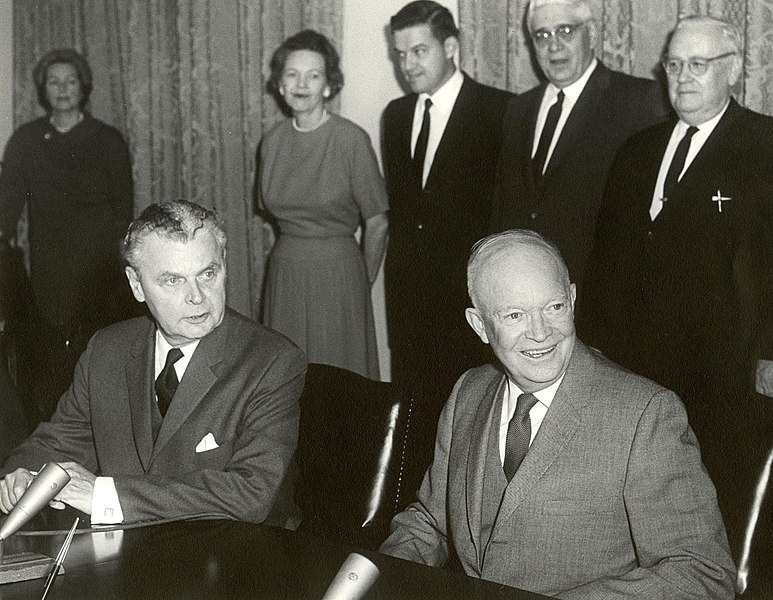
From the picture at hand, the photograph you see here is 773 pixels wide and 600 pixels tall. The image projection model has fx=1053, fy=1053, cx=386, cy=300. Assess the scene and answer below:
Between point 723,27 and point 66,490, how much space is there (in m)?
2.58

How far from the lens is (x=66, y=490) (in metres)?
2.37

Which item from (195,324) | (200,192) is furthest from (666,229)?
(200,192)

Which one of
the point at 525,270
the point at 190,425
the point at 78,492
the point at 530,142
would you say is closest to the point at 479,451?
the point at 525,270

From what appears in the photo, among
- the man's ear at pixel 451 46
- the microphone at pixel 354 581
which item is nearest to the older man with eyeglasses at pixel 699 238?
the man's ear at pixel 451 46

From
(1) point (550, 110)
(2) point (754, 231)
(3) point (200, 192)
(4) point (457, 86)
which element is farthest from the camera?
(3) point (200, 192)

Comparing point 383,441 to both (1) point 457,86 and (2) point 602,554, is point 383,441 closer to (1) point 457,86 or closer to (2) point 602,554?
(2) point 602,554

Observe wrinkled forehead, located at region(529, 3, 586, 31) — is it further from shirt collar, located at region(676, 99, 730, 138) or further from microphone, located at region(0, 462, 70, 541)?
microphone, located at region(0, 462, 70, 541)

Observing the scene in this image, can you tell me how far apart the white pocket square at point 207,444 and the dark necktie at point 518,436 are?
787 mm

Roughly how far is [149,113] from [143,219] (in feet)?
12.5

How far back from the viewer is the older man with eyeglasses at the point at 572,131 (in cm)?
391

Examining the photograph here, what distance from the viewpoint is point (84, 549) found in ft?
6.79

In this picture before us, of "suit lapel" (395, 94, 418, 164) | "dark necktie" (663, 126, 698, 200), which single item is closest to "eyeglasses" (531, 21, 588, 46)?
"dark necktie" (663, 126, 698, 200)

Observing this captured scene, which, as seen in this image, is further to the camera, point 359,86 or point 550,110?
point 359,86

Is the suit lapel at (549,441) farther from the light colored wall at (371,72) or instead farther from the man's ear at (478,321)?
the light colored wall at (371,72)
